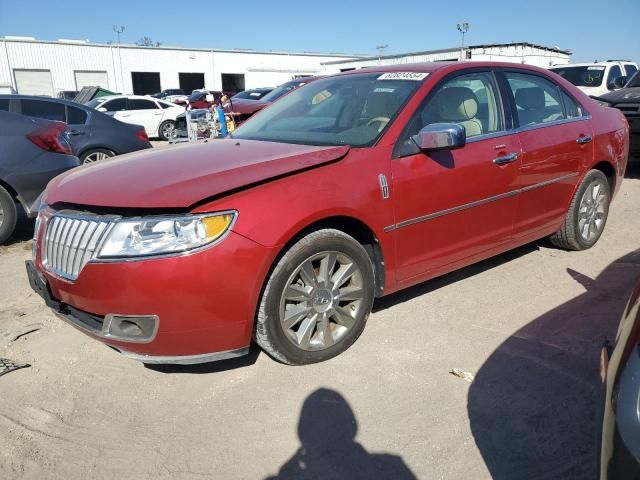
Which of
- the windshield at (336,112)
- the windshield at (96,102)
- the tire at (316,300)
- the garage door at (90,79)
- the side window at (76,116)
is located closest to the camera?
the tire at (316,300)

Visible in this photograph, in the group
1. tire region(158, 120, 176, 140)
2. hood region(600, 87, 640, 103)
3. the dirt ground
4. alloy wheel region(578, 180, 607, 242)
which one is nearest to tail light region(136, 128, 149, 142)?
the dirt ground

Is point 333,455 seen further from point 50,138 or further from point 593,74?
point 593,74

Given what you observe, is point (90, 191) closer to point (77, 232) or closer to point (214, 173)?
point (77, 232)

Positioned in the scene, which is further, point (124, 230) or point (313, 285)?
point (313, 285)

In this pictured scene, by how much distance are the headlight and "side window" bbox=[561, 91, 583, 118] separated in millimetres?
3375

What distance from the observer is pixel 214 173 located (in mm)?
2650

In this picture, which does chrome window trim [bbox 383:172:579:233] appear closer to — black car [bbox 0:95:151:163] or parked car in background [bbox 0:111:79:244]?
parked car in background [bbox 0:111:79:244]

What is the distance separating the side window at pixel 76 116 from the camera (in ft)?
26.7

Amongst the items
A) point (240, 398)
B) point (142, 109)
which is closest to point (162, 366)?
point (240, 398)

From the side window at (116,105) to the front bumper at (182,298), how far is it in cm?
1461

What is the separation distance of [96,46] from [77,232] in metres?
42.7

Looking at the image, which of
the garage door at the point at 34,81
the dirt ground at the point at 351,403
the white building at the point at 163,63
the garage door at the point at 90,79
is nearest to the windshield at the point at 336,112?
the dirt ground at the point at 351,403

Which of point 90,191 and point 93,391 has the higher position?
point 90,191

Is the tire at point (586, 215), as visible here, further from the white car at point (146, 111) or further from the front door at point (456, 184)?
the white car at point (146, 111)
